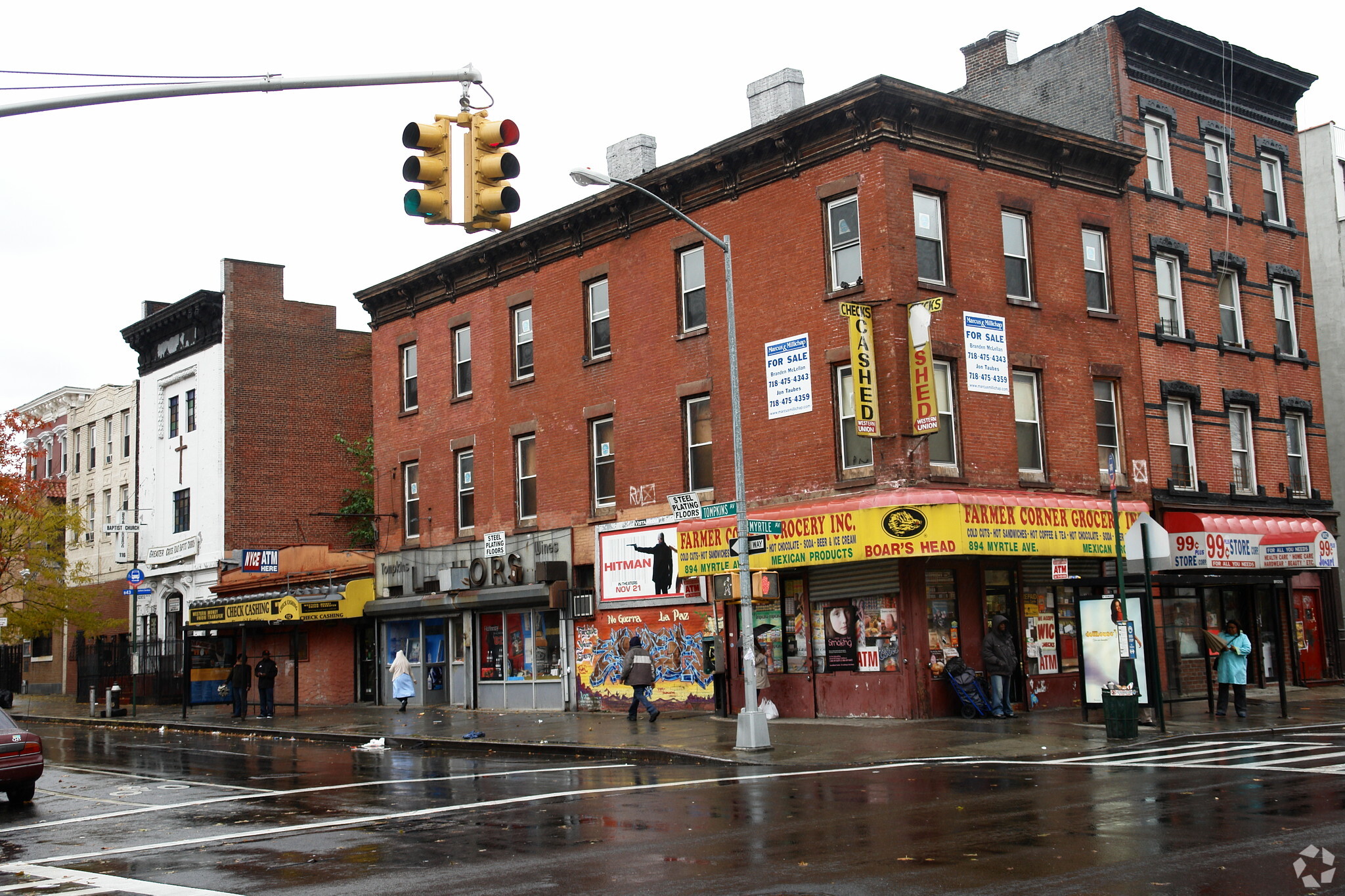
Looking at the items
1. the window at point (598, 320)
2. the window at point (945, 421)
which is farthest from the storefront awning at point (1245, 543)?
the window at point (598, 320)

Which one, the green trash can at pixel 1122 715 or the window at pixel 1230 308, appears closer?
the green trash can at pixel 1122 715

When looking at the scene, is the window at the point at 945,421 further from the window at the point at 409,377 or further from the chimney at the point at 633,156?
the window at the point at 409,377

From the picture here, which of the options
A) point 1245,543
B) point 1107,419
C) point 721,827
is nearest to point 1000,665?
point 1107,419

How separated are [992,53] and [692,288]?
37.1ft

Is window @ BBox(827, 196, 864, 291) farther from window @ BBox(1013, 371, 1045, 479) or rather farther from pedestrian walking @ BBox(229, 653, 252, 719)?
pedestrian walking @ BBox(229, 653, 252, 719)

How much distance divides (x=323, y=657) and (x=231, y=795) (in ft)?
71.5

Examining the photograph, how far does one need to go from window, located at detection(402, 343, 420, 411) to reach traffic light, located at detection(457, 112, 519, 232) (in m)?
25.8

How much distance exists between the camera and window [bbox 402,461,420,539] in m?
35.8

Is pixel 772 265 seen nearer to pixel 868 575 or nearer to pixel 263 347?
pixel 868 575

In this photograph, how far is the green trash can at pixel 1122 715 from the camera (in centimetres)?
1888

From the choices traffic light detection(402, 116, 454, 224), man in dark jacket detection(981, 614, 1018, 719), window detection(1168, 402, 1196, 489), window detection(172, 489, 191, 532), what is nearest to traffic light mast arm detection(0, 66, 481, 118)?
traffic light detection(402, 116, 454, 224)

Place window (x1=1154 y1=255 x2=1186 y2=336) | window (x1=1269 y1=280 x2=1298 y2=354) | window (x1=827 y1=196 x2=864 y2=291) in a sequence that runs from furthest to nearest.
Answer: window (x1=1269 y1=280 x2=1298 y2=354) → window (x1=1154 y1=255 x2=1186 y2=336) → window (x1=827 y1=196 x2=864 y2=291)

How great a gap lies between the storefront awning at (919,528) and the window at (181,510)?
25.3 m

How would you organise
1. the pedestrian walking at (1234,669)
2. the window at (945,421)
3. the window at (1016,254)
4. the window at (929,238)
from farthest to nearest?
the window at (1016,254), the window at (929,238), the window at (945,421), the pedestrian walking at (1234,669)
